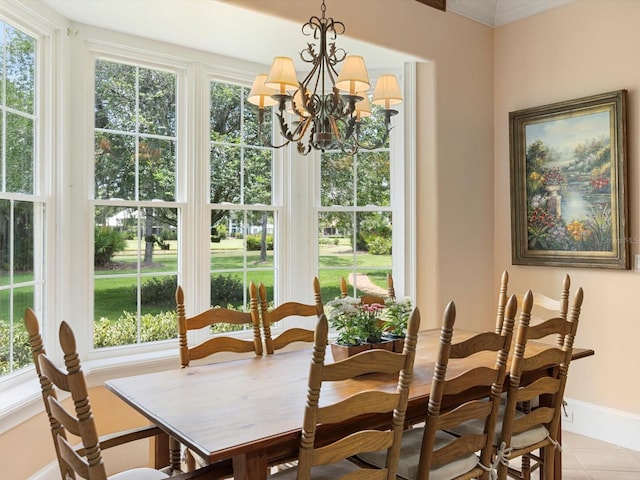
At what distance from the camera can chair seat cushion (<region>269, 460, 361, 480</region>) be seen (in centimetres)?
183

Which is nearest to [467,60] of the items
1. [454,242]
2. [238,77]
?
[454,242]

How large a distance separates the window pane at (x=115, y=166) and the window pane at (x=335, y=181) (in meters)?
1.39

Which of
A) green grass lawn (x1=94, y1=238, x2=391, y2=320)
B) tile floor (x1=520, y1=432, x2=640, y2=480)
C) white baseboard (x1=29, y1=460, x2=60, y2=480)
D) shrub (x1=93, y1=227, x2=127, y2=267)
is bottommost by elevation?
tile floor (x1=520, y1=432, x2=640, y2=480)

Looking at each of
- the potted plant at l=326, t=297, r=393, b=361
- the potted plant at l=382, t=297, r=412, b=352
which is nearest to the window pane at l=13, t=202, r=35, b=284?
the potted plant at l=326, t=297, r=393, b=361

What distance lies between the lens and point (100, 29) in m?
3.03

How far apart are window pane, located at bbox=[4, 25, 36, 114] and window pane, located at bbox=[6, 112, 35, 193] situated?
0.07m

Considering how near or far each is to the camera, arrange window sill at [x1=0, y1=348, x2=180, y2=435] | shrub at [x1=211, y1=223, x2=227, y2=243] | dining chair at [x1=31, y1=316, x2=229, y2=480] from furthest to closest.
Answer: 1. shrub at [x1=211, y1=223, x2=227, y2=243]
2. window sill at [x1=0, y1=348, x2=180, y2=435]
3. dining chair at [x1=31, y1=316, x2=229, y2=480]

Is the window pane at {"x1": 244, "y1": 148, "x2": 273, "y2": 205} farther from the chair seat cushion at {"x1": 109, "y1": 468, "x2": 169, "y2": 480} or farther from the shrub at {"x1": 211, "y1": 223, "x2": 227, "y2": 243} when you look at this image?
the chair seat cushion at {"x1": 109, "y1": 468, "x2": 169, "y2": 480}

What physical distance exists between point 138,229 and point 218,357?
0.97 m

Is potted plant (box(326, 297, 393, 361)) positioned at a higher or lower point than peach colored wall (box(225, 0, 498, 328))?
lower

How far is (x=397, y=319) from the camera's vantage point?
2357 mm

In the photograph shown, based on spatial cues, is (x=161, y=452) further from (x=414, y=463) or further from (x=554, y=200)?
(x=554, y=200)

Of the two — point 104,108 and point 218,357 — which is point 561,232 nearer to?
point 218,357

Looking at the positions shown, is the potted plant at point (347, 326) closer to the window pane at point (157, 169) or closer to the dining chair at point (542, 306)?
the dining chair at point (542, 306)
